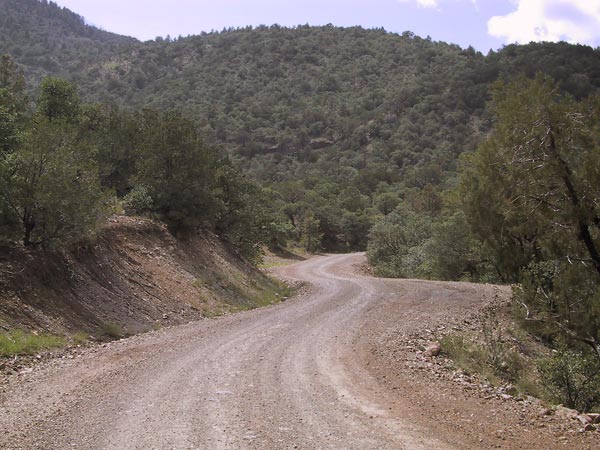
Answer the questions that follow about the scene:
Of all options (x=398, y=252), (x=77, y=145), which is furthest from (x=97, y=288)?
(x=398, y=252)

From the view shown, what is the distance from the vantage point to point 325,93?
14300 cm

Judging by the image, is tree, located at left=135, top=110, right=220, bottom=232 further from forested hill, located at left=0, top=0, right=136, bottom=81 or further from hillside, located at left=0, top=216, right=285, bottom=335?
forested hill, located at left=0, top=0, right=136, bottom=81

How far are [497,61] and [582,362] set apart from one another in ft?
401

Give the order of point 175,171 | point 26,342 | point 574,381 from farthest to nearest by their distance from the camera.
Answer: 1. point 175,171
2. point 26,342
3. point 574,381

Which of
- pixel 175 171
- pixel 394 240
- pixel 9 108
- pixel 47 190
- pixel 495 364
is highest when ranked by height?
pixel 9 108

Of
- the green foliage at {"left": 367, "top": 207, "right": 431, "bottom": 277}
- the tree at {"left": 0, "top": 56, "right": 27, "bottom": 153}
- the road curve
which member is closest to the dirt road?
the road curve

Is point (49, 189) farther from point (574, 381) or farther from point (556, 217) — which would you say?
point (574, 381)

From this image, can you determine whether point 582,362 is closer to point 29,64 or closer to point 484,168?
point 484,168

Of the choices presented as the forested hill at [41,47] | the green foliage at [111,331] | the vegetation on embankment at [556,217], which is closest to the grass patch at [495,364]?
the vegetation on embankment at [556,217]

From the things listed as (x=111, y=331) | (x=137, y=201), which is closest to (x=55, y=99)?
(x=137, y=201)

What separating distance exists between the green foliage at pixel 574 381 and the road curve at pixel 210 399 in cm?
353

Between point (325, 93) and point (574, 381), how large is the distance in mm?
139417

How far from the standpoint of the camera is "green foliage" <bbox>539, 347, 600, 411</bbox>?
9.18 metres

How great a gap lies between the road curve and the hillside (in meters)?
1.73
